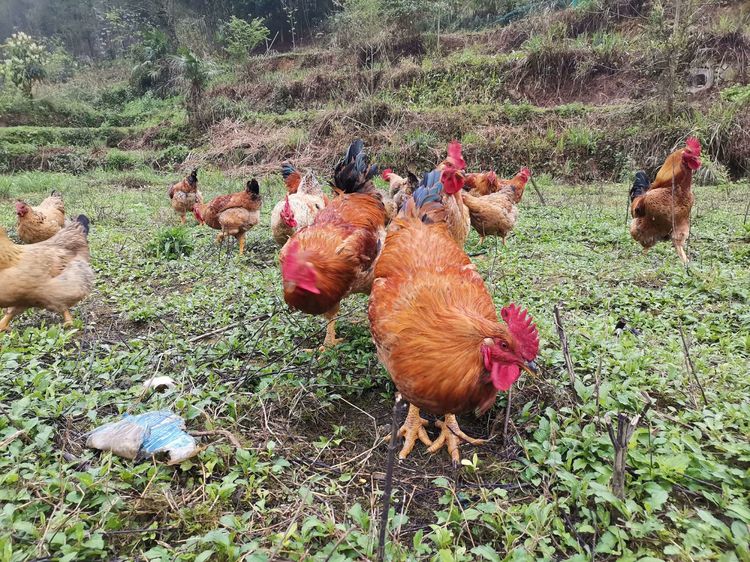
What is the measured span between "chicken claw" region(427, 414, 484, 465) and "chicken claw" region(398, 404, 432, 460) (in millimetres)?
65

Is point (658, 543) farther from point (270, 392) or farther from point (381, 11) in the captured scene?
point (381, 11)

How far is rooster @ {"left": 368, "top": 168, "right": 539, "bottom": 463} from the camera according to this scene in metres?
2.01

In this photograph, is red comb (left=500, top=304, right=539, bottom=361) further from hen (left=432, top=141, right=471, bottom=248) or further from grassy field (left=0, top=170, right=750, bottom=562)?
hen (left=432, top=141, right=471, bottom=248)

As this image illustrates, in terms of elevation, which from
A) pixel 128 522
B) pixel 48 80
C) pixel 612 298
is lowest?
pixel 612 298

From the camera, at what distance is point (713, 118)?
42.1ft

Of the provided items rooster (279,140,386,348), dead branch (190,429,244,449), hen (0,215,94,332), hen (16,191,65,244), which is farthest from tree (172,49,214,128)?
dead branch (190,429,244,449)

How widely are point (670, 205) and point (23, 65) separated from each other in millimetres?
31084

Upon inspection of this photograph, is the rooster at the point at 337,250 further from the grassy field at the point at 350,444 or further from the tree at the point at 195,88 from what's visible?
the tree at the point at 195,88

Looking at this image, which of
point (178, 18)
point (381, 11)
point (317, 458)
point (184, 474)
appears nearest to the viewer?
point (184, 474)

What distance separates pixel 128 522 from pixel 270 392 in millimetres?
1094

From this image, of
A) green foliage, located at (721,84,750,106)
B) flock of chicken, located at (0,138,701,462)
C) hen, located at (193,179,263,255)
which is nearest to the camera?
flock of chicken, located at (0,138,701,462)

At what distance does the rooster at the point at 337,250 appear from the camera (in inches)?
120

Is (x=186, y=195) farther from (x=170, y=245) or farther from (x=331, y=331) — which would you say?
(x=331, y=331)

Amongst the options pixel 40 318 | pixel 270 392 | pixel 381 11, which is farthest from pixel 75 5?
pixel 270 392
